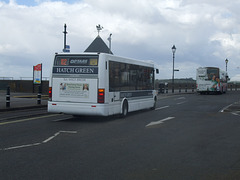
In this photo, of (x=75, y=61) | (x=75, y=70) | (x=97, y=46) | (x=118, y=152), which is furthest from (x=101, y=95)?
(x=97, y=46)

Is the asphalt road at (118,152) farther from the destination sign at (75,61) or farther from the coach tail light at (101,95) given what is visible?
the destination sign at (75,61)

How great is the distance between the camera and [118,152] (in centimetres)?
725

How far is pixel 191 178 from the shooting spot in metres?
5.32

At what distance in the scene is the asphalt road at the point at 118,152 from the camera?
18.3ft

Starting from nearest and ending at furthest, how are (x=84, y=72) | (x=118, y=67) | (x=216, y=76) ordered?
(x=84, y=72) → (x=118, y=67) → (x=216, y=76)

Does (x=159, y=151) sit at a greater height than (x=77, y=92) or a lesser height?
lesser

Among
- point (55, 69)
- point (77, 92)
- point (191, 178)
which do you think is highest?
point (55, 69)

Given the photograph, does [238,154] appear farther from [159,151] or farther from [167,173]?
[167,173]

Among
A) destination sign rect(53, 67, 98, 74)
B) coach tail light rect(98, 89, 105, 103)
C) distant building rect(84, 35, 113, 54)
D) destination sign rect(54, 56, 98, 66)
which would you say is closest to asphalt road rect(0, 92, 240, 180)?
coach tail light rect(98, 89, 105, 103)

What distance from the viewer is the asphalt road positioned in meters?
5.57

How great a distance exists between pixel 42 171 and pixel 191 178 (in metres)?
2.45

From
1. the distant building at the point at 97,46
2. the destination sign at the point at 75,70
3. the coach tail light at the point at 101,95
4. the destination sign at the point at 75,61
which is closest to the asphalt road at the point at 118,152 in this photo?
the coach tail light at the point at 101,95

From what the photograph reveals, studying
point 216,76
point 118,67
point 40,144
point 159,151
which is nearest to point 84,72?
point 118,67

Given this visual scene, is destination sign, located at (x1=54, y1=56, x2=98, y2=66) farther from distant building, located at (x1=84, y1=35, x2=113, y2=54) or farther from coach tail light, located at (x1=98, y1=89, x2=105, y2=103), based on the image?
distant building, located at (x1=84, y1=35, x2=113, y2=54)
